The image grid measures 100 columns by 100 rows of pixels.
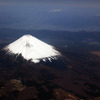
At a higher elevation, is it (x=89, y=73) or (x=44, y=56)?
(x=44, y=56)

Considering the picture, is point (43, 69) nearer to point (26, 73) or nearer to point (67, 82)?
point (26, 73)

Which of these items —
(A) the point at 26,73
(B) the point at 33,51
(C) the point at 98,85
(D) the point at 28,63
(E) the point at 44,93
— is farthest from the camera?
(B) the point at 33,51

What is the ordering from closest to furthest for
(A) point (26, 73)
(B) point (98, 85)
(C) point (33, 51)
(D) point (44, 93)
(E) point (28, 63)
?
(D) point (44, 93), (B) point (98, 85), (A) point (26, 73), (E) point (28, 63), (C) point (33, 51)

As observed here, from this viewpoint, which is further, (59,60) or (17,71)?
(59,60)

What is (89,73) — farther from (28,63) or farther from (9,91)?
(9,91)

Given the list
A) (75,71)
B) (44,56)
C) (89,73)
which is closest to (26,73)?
(44,56)

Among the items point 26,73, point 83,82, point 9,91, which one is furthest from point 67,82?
point 9,91
